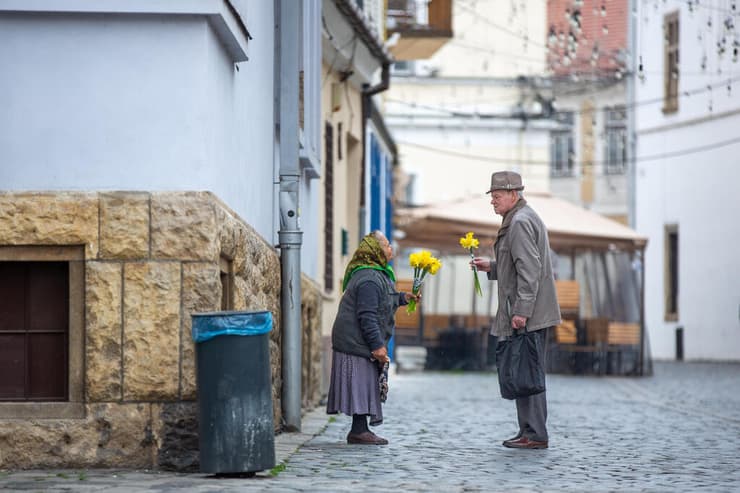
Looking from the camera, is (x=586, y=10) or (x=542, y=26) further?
(x=586, y=10)

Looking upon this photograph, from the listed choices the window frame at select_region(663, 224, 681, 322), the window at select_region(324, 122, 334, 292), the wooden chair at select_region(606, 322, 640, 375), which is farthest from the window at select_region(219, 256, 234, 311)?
the window frame at select_region(663, 224, 681, 322)

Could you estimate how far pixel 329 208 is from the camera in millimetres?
18844

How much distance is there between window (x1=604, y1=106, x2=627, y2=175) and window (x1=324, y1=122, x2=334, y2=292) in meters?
36.6

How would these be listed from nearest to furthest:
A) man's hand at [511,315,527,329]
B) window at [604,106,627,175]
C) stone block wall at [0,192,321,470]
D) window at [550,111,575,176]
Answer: stone block wall at [0,192,321,470] < man's hand at [511,315,527,329] < window at [604,106,627,175] < window at [550,111,575,176]

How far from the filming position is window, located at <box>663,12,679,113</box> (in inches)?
1506

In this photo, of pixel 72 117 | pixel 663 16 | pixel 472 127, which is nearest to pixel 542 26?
pixel 472 127

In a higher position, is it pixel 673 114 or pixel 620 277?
pixel 673 114

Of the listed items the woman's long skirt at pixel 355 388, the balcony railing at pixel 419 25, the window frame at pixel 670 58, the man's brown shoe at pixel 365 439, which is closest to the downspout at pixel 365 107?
the balcony railing at pixel 419 25

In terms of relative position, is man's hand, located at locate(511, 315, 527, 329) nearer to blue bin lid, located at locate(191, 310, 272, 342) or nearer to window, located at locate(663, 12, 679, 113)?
blue bin lid, located at locate(191, 310, 272, 342)

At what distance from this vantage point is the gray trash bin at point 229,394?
8.62 m

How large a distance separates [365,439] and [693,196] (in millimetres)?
26632

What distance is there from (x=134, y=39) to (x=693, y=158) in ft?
95.3

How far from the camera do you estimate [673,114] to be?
38.4 m

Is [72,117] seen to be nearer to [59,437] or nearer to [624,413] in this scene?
[59,437]
